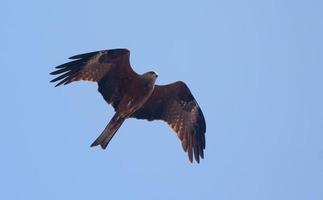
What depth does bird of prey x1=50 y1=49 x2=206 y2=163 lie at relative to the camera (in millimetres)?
15539

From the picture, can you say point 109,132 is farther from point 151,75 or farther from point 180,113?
point 180,113

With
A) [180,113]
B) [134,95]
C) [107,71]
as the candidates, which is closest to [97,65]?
[107,71]

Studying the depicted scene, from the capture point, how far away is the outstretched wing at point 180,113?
1634 cm

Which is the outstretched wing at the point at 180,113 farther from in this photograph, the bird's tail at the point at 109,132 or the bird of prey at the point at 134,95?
the bird's tail at the point at 109,132

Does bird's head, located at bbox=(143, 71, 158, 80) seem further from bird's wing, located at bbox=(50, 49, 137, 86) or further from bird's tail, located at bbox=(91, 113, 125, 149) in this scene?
bird's tail, located at bbox=(91, 113, 125, 149)

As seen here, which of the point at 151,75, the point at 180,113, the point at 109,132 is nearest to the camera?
the point at 109,132

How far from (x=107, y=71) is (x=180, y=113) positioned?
2.07m

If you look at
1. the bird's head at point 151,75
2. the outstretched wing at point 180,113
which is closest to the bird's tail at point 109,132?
the outstretched wing at point 180,113

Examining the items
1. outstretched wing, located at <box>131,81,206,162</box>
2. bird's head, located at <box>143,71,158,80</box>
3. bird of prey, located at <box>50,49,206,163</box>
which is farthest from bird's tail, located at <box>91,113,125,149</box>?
bird's head, located at <box>143,71,158,80</box>

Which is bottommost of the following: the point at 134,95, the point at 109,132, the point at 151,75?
the point at 109,132

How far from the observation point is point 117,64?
622 inches

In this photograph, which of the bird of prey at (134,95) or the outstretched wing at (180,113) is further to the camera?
the outstretched wing at (180,113)

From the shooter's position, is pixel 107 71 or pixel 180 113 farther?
pixel 180 113

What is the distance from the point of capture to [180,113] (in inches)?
659
